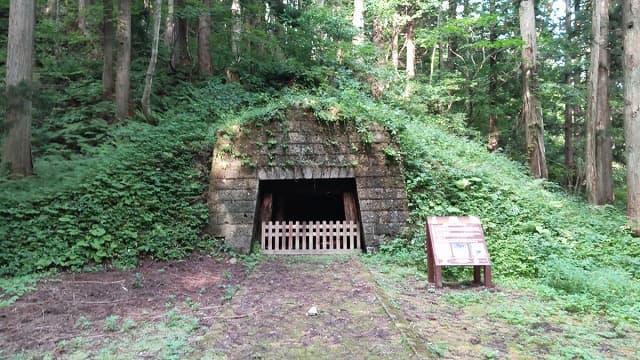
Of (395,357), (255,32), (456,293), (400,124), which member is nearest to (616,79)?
(400,124)

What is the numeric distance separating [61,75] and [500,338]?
15.9 meters

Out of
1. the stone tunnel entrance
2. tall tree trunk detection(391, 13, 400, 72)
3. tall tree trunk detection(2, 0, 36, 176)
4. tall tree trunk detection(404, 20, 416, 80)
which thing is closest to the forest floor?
the stone tunnel entrance

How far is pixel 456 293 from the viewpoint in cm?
546

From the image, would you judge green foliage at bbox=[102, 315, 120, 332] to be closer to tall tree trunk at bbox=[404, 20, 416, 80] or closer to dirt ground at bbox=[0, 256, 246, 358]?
dirt ground at bbox=[0, 256, 246, 358]

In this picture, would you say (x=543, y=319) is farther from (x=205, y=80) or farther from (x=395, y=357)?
(x=205, y=80)

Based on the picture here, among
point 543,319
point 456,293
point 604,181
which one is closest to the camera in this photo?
point 543,319

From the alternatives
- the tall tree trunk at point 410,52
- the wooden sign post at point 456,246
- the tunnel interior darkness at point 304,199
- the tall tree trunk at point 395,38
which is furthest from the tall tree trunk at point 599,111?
the wooden sign post at point 456,246

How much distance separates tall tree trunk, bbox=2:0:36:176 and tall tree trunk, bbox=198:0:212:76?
6.59 meters

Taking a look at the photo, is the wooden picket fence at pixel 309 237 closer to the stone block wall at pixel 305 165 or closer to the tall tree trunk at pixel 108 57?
the stone block wall at pixel 305 165

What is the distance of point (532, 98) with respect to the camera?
12.8m

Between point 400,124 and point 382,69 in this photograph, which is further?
point 382,69

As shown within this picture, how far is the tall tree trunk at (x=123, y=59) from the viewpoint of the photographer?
1076 cm

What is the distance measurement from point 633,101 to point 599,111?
13.3 ft

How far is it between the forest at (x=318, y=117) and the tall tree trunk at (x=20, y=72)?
0.10 feet
